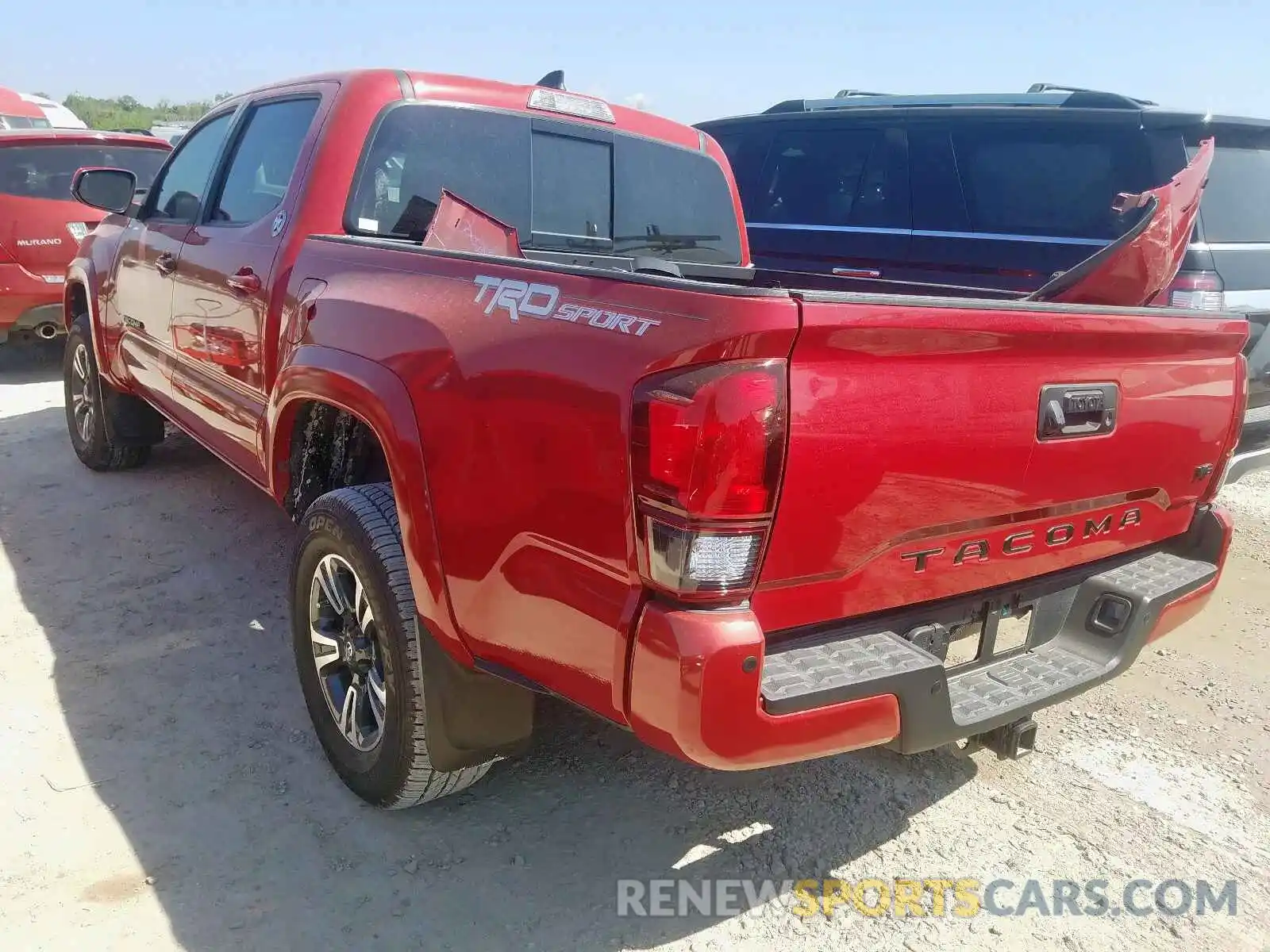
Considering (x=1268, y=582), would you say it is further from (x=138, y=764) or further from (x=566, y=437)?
(x=138, y=764)

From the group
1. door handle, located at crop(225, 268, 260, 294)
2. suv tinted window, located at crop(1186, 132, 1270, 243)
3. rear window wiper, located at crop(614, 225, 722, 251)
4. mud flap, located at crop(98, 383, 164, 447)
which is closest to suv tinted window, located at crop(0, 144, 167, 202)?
mud flap, located at crop(98, 383, 164, 447)

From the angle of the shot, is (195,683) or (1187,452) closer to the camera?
(1187,452)

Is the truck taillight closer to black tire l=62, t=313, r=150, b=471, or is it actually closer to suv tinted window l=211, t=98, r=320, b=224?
suv tinted window l=211, t=98, r=320, b=224

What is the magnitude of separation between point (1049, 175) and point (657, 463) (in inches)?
184

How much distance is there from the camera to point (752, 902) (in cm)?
235

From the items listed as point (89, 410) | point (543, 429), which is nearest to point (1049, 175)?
point (543, 429)

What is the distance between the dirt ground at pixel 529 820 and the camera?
2.25m

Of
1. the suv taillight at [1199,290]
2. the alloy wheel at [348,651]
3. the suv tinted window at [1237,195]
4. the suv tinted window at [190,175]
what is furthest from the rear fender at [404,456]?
the suv tinted window at [1237,195]

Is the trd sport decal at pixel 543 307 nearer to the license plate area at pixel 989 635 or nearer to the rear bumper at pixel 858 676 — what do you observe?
the rear bumper at pixel 858 676

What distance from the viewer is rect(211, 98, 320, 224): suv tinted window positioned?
327 centimetres

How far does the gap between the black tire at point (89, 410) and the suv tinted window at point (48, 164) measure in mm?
2281

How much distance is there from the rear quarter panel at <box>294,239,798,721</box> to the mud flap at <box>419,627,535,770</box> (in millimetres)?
170

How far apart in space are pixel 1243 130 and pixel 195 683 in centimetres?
532

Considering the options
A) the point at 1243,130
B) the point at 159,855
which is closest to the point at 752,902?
the point at 159,855
